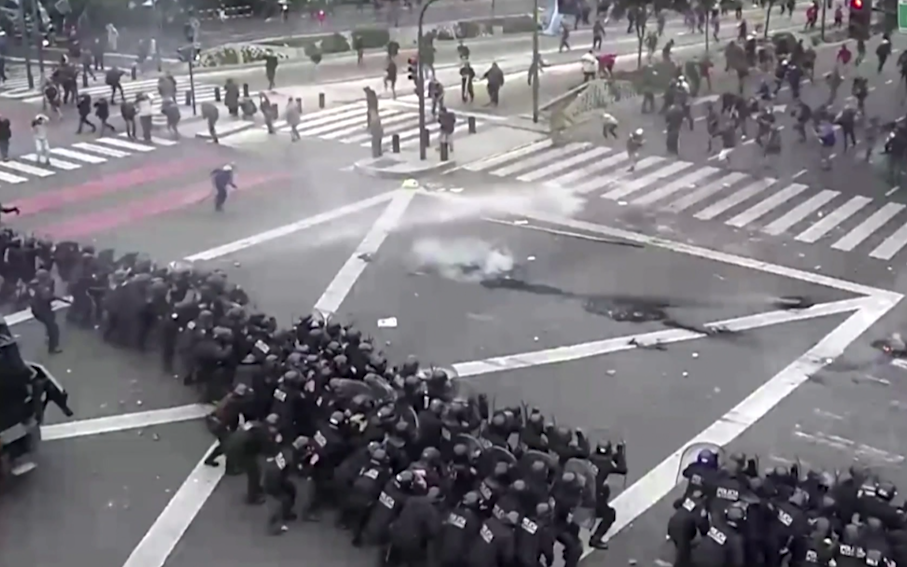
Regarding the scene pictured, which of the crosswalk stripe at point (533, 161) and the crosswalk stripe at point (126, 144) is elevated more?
the crosswalk stripe at point (126, 144)

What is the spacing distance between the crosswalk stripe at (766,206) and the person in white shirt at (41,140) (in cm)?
1695

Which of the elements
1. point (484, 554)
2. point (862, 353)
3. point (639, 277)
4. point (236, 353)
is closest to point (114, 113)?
point (639, 277)

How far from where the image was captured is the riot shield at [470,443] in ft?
39.4

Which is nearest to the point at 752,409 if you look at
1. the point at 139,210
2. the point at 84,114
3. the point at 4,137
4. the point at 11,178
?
the point at 139,210

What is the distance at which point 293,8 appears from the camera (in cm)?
5528

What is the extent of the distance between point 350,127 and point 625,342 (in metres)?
18.2

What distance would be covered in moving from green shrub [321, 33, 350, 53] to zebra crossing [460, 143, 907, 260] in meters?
18.9

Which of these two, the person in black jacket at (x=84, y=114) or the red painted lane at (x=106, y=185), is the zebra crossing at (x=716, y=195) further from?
the person in black jacket at (x=84, y=114)

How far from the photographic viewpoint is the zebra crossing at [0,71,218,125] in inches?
1542

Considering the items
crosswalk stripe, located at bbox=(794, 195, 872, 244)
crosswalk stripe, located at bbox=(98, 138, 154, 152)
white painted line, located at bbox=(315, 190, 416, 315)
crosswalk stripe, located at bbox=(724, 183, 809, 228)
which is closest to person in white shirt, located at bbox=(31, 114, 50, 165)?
crosswalk stripe, located at bbox=(98, 138, 154, 152)

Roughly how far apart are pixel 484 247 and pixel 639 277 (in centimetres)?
335

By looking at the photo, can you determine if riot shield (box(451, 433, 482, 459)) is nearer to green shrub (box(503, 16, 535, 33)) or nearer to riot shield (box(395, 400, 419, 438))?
riot shield (box(395, 400, 419, 438))

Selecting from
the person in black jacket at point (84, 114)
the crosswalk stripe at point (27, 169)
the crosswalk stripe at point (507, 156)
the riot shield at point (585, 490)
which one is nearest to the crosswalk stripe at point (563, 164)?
the crosswalk stripe at point (507, 156)

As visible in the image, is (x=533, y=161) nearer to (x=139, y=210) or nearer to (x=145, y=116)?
(x=139, y=210)
